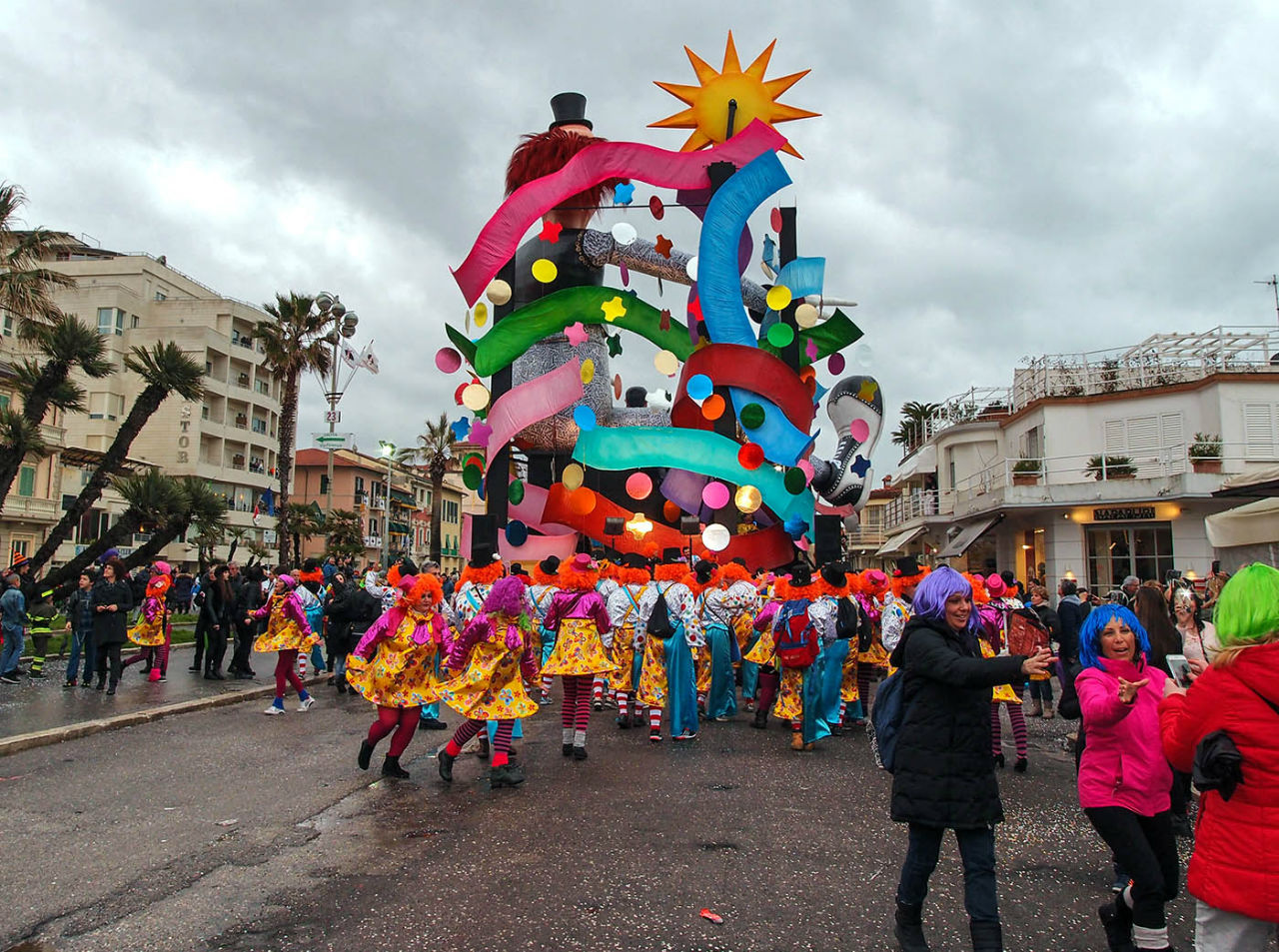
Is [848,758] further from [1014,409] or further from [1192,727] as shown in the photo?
[1014,409]

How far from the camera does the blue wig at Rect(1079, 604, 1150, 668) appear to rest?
407 cm

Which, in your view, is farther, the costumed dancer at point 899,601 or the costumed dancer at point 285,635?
the costumed dancer at point 285,635

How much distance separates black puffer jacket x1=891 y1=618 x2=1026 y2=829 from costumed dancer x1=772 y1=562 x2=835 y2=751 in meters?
4.91

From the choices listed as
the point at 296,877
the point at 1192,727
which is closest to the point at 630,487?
the point at 296,877

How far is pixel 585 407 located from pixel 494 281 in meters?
3.10

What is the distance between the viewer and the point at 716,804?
6.66m

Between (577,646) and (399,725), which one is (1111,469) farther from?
(399,725)

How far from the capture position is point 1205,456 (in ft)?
72.2

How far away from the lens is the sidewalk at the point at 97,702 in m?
9.22

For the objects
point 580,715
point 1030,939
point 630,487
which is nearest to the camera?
point 1030,939

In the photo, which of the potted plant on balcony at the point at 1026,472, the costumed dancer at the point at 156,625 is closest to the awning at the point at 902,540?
the potted plant on balcony at the point at 1026,472

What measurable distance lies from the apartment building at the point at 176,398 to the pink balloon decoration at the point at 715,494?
37258 millimetres

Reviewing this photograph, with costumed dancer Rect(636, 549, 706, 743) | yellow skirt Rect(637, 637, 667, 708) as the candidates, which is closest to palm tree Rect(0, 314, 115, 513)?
costumed dancer Rect(636, 549, 706, 743)

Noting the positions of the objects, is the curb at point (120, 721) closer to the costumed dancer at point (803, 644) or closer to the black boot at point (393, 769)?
the black boot at point (393, 769)
